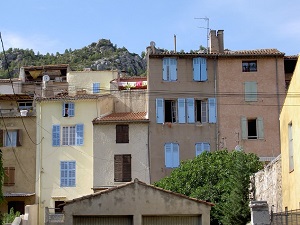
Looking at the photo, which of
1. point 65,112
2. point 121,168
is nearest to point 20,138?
point 65,112

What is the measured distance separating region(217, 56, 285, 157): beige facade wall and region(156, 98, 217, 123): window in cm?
78

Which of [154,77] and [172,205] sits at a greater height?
[154,77]

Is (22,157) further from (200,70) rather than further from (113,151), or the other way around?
(200,70)

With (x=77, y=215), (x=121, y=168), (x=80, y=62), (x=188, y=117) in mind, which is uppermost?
(x=80, y=62)

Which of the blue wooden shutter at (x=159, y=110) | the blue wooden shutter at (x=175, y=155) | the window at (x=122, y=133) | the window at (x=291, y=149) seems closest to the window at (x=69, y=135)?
the window at (x=122, y=133)

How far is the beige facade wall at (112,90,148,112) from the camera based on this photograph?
182ft

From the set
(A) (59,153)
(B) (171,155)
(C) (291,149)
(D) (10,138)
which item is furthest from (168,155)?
(C) (291,149)

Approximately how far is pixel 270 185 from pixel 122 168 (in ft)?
74.3

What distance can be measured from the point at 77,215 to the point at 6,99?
33.2 meters

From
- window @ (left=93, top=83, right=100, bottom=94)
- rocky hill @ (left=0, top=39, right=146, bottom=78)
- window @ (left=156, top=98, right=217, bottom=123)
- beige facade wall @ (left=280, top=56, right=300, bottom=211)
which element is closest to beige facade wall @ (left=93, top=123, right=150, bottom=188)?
window @ (left=156, top=98, right=217, bottom=123)

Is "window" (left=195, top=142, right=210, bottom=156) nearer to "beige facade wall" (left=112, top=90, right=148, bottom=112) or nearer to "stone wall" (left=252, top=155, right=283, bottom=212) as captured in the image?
"beige facade wall" (left=112, top=90, right=148, bottom=112)

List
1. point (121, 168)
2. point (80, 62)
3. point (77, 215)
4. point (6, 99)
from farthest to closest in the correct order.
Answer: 1. point (80, 62)
2. point (6, 99)
3. point (121, 168)
4. point (77, 215)

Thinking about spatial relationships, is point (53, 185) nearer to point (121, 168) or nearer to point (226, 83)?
point (121, 168)

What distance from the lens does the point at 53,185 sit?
173 feet
